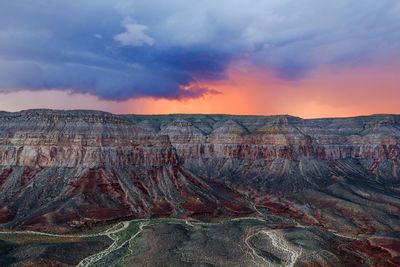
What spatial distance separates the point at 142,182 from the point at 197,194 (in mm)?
14558

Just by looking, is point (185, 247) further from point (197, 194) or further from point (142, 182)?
point (142, 182)

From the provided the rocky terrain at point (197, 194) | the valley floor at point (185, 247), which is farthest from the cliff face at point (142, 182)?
the valley floor at point (185, 247)

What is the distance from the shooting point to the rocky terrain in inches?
2968

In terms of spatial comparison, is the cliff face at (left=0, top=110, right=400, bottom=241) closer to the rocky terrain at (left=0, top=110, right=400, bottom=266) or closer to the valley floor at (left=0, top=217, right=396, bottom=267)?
the rocky terrain at (left=0, top=110, right=400, bottom=266)

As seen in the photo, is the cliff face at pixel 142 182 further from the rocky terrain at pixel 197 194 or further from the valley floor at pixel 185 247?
the valley floor at pixel 185 247

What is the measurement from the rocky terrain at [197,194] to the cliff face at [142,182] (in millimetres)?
293

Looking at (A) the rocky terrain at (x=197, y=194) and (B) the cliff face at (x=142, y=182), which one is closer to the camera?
(A) the rocky terrain at (x=197, y=194)

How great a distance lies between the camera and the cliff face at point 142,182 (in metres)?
102

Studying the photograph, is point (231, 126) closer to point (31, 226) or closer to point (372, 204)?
point (372, 204)

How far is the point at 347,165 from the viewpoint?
6969 inches

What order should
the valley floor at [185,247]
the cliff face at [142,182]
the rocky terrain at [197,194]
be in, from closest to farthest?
the valley floor at [185,247]
the rocky terrain at [197,194]
the cliff face at [142,182]

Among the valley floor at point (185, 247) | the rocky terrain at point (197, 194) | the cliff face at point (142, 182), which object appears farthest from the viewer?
the cliff face at point (142, 182)

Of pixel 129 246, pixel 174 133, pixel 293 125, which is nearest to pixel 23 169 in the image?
pixel 129 246

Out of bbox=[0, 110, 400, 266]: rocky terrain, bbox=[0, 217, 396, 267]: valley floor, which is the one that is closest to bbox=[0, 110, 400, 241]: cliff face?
bbox=[0, 110, 400, 266]: rocky terrain
